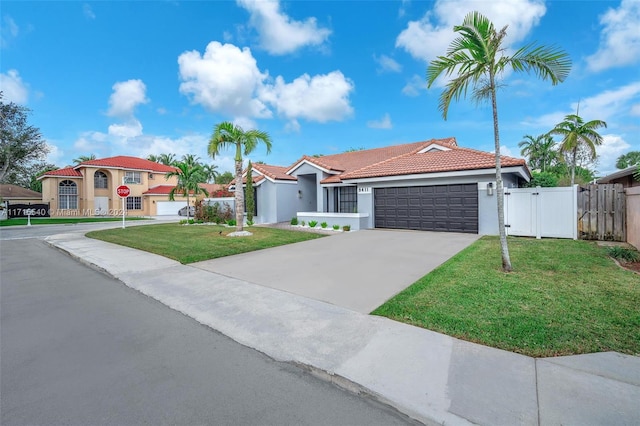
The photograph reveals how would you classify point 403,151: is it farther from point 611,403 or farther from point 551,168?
point 551,168

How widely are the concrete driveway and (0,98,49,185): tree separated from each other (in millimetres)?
35540

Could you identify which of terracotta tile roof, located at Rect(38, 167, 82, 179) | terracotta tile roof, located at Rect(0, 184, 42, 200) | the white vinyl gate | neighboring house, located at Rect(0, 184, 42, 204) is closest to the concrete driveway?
the white vinyl gate

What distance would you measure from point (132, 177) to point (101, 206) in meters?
5.37

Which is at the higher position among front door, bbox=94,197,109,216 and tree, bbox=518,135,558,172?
tree, bbox=518,135,558,172

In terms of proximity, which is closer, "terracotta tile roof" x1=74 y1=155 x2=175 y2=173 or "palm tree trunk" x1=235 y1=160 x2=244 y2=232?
"palm tree trunk" x1=235 y1=160 x2=244 y2=232

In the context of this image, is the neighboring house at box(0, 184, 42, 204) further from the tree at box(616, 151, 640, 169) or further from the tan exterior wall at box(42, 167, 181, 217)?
A: the tree at box(616, 151, 640, 169)

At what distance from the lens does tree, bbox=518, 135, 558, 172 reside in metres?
32.0

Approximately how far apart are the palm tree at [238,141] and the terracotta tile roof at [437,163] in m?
5.59

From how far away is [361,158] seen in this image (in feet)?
74.5

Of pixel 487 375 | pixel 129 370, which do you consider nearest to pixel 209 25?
pixel 129 370

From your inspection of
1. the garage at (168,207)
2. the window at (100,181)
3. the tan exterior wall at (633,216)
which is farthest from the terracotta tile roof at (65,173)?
the tan exterior wall at (633,216)

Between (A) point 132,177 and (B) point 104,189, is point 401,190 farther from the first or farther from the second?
(B) point 104,189

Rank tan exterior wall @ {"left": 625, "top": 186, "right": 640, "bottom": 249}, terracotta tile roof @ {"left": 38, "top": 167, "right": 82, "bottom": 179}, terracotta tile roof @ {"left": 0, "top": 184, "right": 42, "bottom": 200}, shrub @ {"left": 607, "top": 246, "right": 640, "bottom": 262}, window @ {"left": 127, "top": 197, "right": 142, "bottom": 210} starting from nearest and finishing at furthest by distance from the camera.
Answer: shrub @ {"left": 607, "top": 246, "right": 640, "bottom": 262} < tan exterior wall @ {"left": 625, "top": 186, "right": 640, "bottom": 249} < terracotta tile roof @ {"left": 38, "top": 167, "right": 82, "bottom": 179} < window @ {"left": 127, "top": 197, "right": 142, "bottom": 210} < terracotta tile roof @ {"left": 0, "top": 184, "right": 42, "bottom": 200}

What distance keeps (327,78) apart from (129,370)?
19.9m
